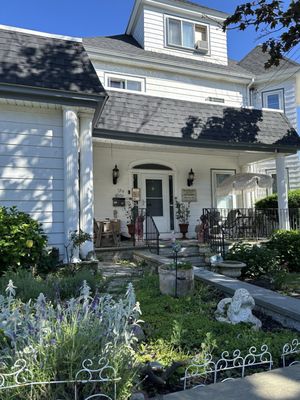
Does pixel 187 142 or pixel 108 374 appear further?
pixel 187 142

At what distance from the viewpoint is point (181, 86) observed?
1347 centimetres

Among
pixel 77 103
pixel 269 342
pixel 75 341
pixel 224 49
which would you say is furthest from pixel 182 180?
pixel 75 341

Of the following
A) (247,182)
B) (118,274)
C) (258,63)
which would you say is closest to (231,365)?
(118,274)

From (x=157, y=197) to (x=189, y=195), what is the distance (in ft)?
4.05

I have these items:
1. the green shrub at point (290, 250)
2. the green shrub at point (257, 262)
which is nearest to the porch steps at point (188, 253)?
the green shrub at point (257, 262)

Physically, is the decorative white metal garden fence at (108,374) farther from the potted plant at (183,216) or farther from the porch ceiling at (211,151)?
the potted plant at (183,216)

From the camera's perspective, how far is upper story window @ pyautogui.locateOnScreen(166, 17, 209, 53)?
13898mm

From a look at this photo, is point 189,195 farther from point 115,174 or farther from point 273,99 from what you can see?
point 273,99

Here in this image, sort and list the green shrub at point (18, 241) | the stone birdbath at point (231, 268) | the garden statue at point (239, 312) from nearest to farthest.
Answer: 1. the garden statue at point (239, 312)
2. the green shrub at point (18, 241)
3. the stone birdbath at point (231, 268)

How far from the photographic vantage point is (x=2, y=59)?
6.64 meters

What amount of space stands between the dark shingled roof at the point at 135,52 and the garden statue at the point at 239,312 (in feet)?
35.5

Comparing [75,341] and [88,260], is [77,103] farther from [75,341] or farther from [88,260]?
[75,341]

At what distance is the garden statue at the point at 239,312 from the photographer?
12.4 feet

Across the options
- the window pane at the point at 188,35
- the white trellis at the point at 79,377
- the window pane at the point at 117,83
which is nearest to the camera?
the white trellis at the point at 79,377
